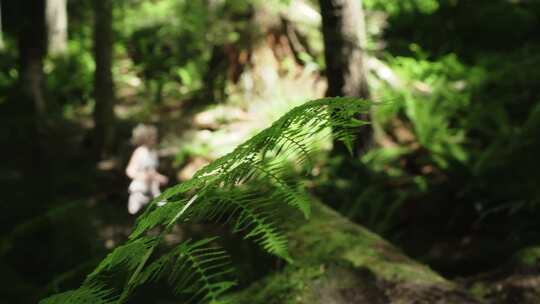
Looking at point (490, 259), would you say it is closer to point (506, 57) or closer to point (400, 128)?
point (400, 128)

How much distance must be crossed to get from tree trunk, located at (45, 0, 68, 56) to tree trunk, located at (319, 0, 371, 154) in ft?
32.9

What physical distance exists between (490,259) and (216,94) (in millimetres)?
6634

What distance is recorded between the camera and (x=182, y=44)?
11.8 metres

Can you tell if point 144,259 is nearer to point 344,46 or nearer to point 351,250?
point 351,250

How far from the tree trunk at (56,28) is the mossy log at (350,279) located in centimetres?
1263

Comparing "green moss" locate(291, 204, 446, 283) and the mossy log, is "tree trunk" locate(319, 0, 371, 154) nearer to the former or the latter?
"green moss" locate(291, 204, 446, 283)

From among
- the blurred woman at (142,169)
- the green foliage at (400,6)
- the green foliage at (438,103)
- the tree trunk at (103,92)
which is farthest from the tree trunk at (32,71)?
the green foliage at (438,103)

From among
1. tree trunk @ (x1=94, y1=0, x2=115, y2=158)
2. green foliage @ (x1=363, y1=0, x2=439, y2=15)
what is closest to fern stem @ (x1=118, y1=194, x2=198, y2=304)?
tree trunk @ (x1=94, y1=0, x2=115, y2=158)

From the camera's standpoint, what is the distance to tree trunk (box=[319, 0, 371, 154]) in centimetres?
551

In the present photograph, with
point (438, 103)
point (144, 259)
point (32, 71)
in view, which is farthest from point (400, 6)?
point (144, 259)

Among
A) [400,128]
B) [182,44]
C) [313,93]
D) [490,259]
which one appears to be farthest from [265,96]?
[490,259]

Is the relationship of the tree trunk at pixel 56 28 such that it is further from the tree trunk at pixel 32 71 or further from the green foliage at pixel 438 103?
the green foliage at pixel 438 103

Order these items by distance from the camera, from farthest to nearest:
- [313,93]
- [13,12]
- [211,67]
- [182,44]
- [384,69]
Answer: [13,12] < [182,44] < [211,67] < [313,93] < [384,69]

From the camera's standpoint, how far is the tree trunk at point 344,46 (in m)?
5.51
